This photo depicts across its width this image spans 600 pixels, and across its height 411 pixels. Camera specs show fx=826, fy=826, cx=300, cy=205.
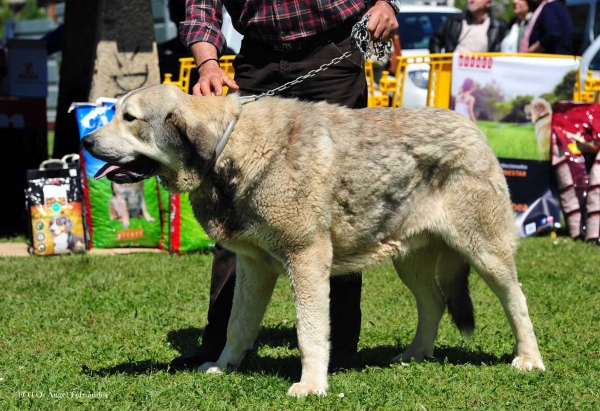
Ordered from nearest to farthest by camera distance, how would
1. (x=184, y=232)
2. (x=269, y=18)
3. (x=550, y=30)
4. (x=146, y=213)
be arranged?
(x=269, y=18), (x=184, y=232), (x=146, y=213), (x=550, y=30)

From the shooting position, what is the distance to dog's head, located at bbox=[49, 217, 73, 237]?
7832 mm

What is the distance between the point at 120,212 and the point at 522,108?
168 inches

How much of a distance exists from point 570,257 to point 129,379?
15.5ft

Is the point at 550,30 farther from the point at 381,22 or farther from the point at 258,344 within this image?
the point at 258,344

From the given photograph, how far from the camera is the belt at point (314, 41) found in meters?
4.48

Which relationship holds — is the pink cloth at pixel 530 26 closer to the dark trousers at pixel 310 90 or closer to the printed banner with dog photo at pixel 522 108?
the printed banner with dog photo at pixel 522 108

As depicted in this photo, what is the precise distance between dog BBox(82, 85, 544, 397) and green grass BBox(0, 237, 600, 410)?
A: 0.93ft

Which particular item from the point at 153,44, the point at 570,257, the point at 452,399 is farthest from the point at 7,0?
the point at 452,399

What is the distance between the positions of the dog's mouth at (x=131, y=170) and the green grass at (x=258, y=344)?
1077mm

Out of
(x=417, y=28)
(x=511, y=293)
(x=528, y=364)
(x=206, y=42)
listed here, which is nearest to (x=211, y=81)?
(x=206, y=42)

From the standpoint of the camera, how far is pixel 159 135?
12.8 feet

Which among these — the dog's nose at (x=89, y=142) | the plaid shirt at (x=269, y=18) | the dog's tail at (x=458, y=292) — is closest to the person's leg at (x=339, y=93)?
the plaid shirt at (x=269, y=18)

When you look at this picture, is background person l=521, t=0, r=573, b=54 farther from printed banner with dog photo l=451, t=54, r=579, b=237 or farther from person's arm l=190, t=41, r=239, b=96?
person's arm l=190, t=41, r=239, b=96

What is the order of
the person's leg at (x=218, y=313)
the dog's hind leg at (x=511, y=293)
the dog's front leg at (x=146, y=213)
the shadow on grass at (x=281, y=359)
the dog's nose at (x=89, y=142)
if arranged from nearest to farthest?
1. the dog's nose at (x=89, y=142)
2. the dog's hind leg at (x=511, y=293)
3. the shadow on grass at (x=281, y=359)
4. the person's leg at (x=218, y=313)
5. the dog's front leg at (x=146, y=213)
